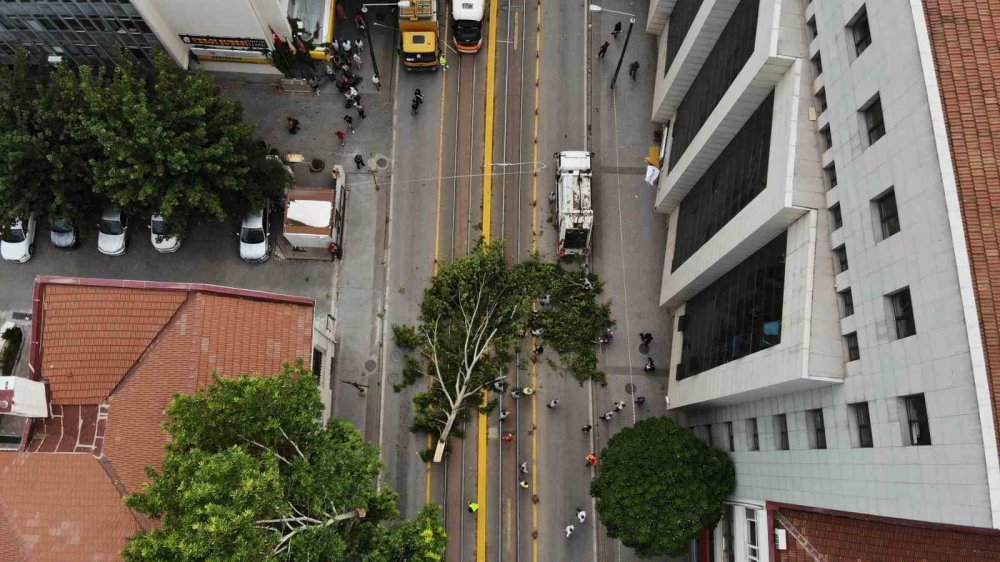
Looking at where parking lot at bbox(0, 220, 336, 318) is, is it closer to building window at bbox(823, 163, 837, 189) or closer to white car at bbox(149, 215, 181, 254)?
white car at bbox(149, 215, 181, 254)

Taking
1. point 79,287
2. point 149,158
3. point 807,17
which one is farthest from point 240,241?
point 807,17

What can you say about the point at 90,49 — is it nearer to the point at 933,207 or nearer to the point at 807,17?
the point at 807,17

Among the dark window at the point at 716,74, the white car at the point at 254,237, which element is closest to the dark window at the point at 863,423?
the dark window at the point at 716,74

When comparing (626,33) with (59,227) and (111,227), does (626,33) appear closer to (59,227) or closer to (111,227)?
(111,227)

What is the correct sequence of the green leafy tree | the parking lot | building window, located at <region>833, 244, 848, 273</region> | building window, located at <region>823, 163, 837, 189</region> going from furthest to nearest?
the parking lot < the green leafy tree < building window, located at <region>823, 163, 837, 189</region> < building window, located at <region>833, 244, 848, 273</region>

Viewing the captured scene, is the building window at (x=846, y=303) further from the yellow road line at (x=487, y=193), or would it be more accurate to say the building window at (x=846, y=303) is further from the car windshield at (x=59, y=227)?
the car windshield at (x=59, y=227)

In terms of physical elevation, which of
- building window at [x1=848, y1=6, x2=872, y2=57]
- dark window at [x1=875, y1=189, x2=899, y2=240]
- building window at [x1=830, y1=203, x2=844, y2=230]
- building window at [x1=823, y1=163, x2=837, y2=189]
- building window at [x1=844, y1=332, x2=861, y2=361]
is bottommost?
building window at [x1=844, y1=332, x2=861, y2=361]

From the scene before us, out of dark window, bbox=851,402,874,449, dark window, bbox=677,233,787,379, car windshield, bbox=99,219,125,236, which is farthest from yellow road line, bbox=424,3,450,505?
dark window, bbox=851,402,874,449
